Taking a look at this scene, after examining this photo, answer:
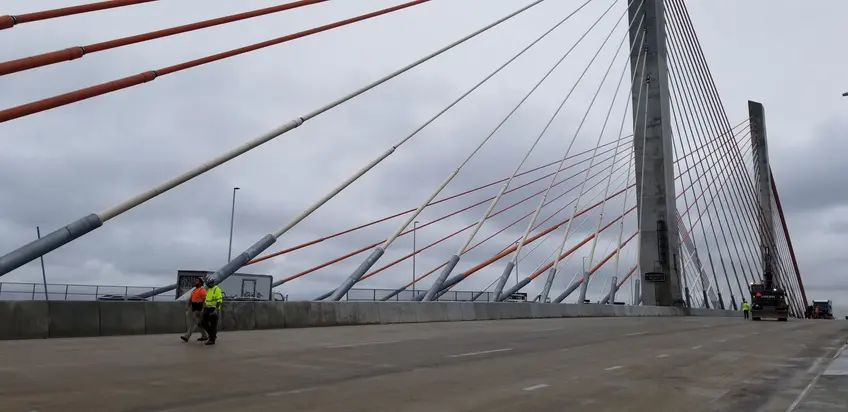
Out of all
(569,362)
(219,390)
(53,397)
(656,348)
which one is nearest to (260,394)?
(219,390)

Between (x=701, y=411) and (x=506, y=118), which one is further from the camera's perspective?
(x=506, y=118)

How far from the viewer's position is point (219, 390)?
29.1 ft

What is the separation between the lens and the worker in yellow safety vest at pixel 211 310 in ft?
54.2

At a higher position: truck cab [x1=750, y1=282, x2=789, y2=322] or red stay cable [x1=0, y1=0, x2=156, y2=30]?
red stay cable [x1=0, y1=0, x2=156, y2=30]

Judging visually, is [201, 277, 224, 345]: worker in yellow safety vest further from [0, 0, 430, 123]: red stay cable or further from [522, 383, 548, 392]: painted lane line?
[522, 383, 548, 392]: painted lane line

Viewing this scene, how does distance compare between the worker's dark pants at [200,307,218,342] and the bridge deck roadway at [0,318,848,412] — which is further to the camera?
the worker's dark pants at [200,307,218,342]

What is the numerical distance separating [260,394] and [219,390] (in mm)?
596

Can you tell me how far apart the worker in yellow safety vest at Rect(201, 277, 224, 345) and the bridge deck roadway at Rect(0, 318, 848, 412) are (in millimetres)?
447

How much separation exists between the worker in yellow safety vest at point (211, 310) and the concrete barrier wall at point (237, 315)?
11.5 feet

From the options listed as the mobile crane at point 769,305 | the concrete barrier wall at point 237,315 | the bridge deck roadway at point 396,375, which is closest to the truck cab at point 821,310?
the mobile crane at point 769,305

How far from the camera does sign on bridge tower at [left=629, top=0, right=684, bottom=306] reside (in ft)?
150

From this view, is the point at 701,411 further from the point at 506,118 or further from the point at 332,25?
the point at 506,118

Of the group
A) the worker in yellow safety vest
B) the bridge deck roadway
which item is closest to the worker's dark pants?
the worker in yellow safety vest

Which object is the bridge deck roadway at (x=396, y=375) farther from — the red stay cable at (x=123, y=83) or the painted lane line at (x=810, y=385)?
the red stay cable at (x=123, y=83)
